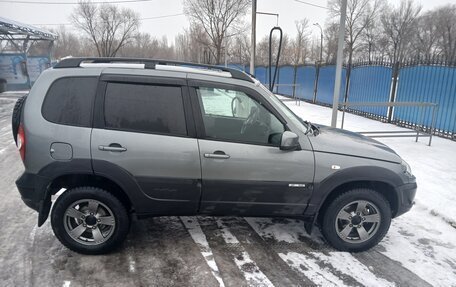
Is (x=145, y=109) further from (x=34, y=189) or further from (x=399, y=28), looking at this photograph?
(x=399, y=28)

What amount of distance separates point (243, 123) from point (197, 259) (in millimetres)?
1505

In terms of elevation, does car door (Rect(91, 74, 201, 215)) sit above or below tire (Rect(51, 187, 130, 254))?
above

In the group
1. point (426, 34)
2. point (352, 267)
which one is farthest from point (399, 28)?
point (352, 267)

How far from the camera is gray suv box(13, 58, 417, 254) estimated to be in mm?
3178

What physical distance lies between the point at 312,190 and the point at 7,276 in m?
3.05

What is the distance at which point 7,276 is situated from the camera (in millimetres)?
3000

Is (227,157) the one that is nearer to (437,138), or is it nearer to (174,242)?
(174,242)

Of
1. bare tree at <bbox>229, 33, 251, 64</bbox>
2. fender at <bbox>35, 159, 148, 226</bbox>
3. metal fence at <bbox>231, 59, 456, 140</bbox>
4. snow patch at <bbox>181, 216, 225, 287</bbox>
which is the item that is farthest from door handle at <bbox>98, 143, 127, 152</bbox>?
bare tree at <bbox>229, 33, 251, 64</bbox>

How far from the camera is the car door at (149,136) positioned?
3.17m

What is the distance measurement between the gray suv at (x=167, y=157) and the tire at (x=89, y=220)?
1 cm

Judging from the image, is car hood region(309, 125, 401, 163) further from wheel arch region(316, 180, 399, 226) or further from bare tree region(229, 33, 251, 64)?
bare tree region(229, 33, 251, 64)

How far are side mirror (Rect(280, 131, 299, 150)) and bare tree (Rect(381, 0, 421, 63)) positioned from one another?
60.9 metres

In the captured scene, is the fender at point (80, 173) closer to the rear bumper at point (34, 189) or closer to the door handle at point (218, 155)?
the rear bumper at point (34, 189)

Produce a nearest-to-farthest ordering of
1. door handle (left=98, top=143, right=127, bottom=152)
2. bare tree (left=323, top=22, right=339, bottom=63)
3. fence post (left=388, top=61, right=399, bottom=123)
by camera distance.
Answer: door handle (left=98, top=143, right=127, bottom=152), fence post (left=388, top=61, right=399, bottom=123), bare tree (left=323, top=22, right=339, bottom=63)
